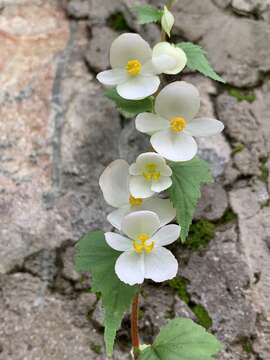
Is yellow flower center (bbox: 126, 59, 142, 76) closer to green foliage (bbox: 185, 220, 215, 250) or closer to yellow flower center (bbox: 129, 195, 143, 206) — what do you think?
yellow flower center (bbox: 129, 195, 143, 206)

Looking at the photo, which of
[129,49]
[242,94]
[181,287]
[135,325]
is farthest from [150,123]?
[242,94]

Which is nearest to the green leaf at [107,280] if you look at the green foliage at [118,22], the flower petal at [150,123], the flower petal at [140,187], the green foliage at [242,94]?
the flower petal at [140,187]

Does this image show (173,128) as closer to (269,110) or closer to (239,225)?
(239,225)

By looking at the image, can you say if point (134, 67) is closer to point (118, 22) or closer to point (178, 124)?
point (178, 124)

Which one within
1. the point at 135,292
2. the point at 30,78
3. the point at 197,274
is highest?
the point at 135,292

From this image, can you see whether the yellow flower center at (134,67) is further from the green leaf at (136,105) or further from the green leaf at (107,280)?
the green leaf at (107,280)

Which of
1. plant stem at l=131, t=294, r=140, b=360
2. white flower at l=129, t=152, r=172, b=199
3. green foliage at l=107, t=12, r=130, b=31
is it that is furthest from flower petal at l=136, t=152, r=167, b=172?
green foliage at l=107, t=12, r=130, b=31

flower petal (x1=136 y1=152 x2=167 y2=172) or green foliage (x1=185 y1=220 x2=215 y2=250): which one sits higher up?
flower petal (x1=136 y1=152 x2=167 y2=172)

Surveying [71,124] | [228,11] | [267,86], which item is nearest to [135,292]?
[71,124]
